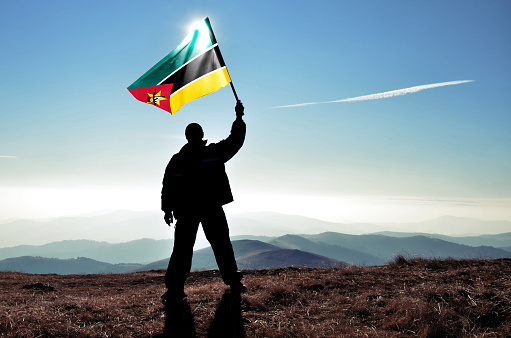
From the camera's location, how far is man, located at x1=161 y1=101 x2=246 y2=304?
5.18 m

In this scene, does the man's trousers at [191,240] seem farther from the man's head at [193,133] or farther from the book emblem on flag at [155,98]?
the book emblem on flag at [155,98]

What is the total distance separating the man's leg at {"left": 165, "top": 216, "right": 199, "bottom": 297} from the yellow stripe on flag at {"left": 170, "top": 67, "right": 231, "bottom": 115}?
99.1 inches

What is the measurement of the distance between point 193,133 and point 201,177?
81 cm

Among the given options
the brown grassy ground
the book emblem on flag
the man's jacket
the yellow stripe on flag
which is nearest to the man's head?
the man's jacket

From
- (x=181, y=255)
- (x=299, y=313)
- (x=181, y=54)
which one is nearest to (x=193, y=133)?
(x=181, y=255)

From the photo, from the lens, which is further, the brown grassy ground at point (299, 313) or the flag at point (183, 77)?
the flag at point (183, 77)

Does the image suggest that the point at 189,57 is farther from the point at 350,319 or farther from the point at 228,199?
the point at 350,319

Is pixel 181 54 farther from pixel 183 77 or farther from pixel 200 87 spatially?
pixel 200 87

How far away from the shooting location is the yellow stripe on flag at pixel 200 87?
6.50 m


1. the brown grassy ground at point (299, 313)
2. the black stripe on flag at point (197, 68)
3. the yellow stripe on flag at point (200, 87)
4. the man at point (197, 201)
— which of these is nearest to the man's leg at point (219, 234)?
the man at point (197, 201)

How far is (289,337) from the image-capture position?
3682 mm

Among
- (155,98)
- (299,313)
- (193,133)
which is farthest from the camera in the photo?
(155,98)

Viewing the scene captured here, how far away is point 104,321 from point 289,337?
2572 millimetres

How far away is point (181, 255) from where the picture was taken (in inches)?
202
